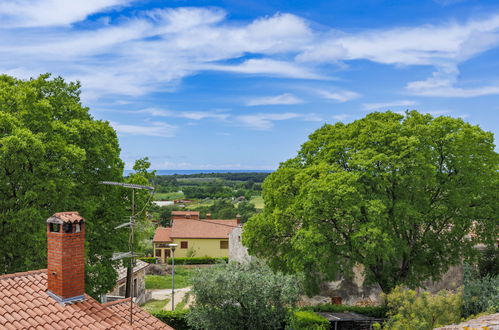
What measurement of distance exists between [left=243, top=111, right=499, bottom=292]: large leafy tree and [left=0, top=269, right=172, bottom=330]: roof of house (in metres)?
12.4

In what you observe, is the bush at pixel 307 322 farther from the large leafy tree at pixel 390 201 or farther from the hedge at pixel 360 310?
the hedge at pixel 360 310

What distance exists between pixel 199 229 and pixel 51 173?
47.1 meters

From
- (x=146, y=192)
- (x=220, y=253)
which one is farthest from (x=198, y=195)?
(x=146, y=192)

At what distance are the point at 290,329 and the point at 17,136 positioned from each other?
1533cm

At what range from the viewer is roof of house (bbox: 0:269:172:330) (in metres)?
11.0

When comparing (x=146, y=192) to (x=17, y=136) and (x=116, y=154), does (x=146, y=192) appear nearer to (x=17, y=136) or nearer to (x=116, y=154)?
(x=116, y=154)

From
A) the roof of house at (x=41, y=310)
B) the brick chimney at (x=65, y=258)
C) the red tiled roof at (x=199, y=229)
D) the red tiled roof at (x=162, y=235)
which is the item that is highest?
the brick chimney at (x=65, y=258)

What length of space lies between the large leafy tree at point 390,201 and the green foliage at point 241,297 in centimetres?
303

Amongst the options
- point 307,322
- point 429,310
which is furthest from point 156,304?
point 429,310

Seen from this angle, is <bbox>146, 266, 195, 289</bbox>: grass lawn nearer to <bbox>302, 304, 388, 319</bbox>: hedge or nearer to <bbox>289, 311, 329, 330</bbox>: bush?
<bbox>302, 304, 388, 319</bbox>: hedge

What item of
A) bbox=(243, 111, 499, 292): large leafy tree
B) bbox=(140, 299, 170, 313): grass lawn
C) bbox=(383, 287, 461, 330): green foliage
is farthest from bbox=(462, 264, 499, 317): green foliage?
bbox=(140, 299, 170, 313): grass lawn

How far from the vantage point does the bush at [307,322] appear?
20.9 meters

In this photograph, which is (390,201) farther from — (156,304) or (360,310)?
(156,304)

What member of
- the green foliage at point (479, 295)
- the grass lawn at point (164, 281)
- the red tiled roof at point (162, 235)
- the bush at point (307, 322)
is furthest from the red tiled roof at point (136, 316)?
the red tiled roof at point (162, 235)
